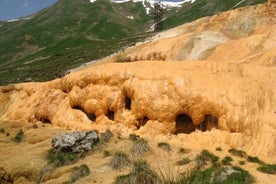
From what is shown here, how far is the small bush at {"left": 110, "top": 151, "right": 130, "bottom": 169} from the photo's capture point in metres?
24.1

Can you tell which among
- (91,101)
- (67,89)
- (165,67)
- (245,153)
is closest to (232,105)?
(245,153)

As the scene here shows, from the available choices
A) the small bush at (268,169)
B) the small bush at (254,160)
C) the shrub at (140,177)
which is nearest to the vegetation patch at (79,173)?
the shrub at (140,177)

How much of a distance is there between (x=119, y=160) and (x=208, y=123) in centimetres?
661

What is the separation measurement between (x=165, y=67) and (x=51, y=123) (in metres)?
11.1

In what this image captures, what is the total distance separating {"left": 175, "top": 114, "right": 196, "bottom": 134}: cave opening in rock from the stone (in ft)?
17.4

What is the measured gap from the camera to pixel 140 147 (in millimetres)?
25844

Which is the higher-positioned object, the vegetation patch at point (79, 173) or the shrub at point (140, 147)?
the shrub at point (140, 147)

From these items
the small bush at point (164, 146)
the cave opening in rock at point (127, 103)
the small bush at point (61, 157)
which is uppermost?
the cave opening in rock at point (127, 103)

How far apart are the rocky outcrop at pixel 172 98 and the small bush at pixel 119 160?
15.4 ft

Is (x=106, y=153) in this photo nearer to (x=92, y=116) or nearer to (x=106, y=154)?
(x=106, y=154)

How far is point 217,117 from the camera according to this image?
89.0 feet

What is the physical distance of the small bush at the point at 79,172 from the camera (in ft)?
76.7

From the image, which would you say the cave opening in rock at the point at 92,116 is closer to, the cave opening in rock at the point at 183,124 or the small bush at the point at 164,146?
the cave opening in rock at the point at 183,124

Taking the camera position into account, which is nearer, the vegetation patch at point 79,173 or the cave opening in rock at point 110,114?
the vegetation patch at point 79,173
